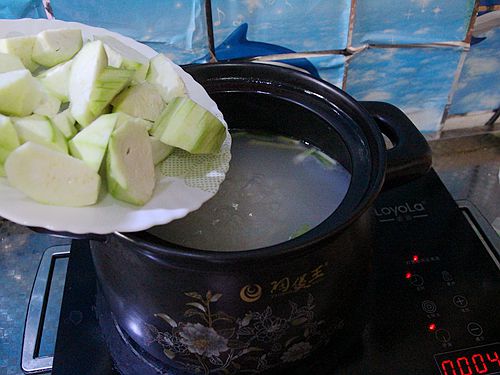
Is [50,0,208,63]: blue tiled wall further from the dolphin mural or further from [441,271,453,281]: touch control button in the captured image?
[441,271,453,281]: touch control button

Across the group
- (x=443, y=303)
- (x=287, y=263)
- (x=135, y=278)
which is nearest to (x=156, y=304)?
(x=135, y=278)

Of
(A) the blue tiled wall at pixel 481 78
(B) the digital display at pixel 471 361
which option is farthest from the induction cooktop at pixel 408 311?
(A) the blue tiled wall at pixel 481 78

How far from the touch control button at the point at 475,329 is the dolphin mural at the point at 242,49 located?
47cm

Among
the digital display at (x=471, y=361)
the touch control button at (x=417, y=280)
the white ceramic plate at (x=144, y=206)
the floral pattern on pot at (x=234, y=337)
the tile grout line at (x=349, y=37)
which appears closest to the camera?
the white ceramic plate at (x=144, y=206)

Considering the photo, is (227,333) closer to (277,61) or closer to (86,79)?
(86,79)

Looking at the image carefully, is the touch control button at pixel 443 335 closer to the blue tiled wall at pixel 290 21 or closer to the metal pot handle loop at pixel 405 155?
the metal pot handle loop at pixel 405 155

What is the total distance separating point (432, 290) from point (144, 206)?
495 millimetres

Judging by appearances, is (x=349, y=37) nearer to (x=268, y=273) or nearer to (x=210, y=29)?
(x=210, y=29)

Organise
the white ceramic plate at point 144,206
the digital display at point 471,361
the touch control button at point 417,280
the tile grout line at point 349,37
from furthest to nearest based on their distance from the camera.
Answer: the tile grout line at point 349,37, the touch control button at point 417,280, the digital display at point 471,361, the white ceramic plate at point 144,206

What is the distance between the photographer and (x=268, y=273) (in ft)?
1.82

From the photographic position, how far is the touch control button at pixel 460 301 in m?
0.80

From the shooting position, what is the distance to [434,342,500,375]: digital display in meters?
0.73

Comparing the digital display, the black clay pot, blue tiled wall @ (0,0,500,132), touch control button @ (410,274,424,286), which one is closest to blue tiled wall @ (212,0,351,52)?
blue tiled wall @ (0,0,500,132)

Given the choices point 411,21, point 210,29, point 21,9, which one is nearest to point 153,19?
point 210,29
